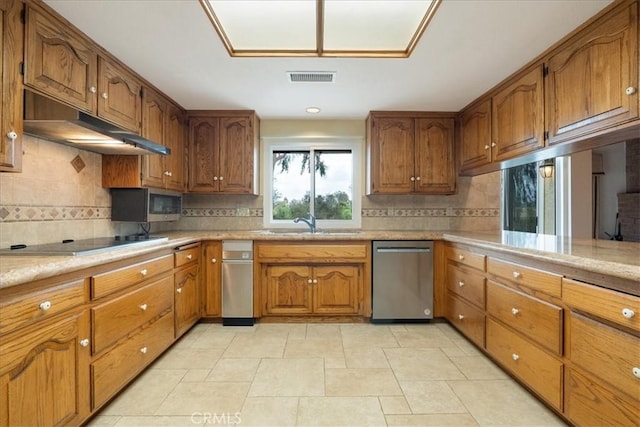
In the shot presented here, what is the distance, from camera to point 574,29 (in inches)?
69.7

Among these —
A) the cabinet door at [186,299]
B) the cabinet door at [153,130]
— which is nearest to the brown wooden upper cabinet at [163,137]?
the cabinet door at [153,130]

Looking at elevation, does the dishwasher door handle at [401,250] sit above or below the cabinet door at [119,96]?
below

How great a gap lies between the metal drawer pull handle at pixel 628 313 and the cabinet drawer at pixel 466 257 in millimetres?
1078

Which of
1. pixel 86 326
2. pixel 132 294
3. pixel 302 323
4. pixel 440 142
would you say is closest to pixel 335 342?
pixel 302 323

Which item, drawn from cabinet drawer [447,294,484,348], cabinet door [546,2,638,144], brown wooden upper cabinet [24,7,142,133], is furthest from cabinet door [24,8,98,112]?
cabinet drawer [447,294,484,348]

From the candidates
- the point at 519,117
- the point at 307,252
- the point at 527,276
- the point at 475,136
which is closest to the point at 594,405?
the point at 527,276

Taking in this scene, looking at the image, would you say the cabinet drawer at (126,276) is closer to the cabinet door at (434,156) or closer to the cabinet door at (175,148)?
the cabinet door at (175,148)

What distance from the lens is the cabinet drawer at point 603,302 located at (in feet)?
3.89

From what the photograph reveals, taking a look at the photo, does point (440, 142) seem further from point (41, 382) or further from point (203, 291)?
point (41, 382)

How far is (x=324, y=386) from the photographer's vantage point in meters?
1.90

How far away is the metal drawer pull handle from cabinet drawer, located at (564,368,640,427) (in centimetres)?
33

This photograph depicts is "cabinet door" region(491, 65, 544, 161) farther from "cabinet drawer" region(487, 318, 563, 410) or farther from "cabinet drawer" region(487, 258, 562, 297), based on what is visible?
"cabinet drawer" region(487, 318, 563, 410)

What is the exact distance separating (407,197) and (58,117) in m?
3.15

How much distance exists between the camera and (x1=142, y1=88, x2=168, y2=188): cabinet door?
2562mm
